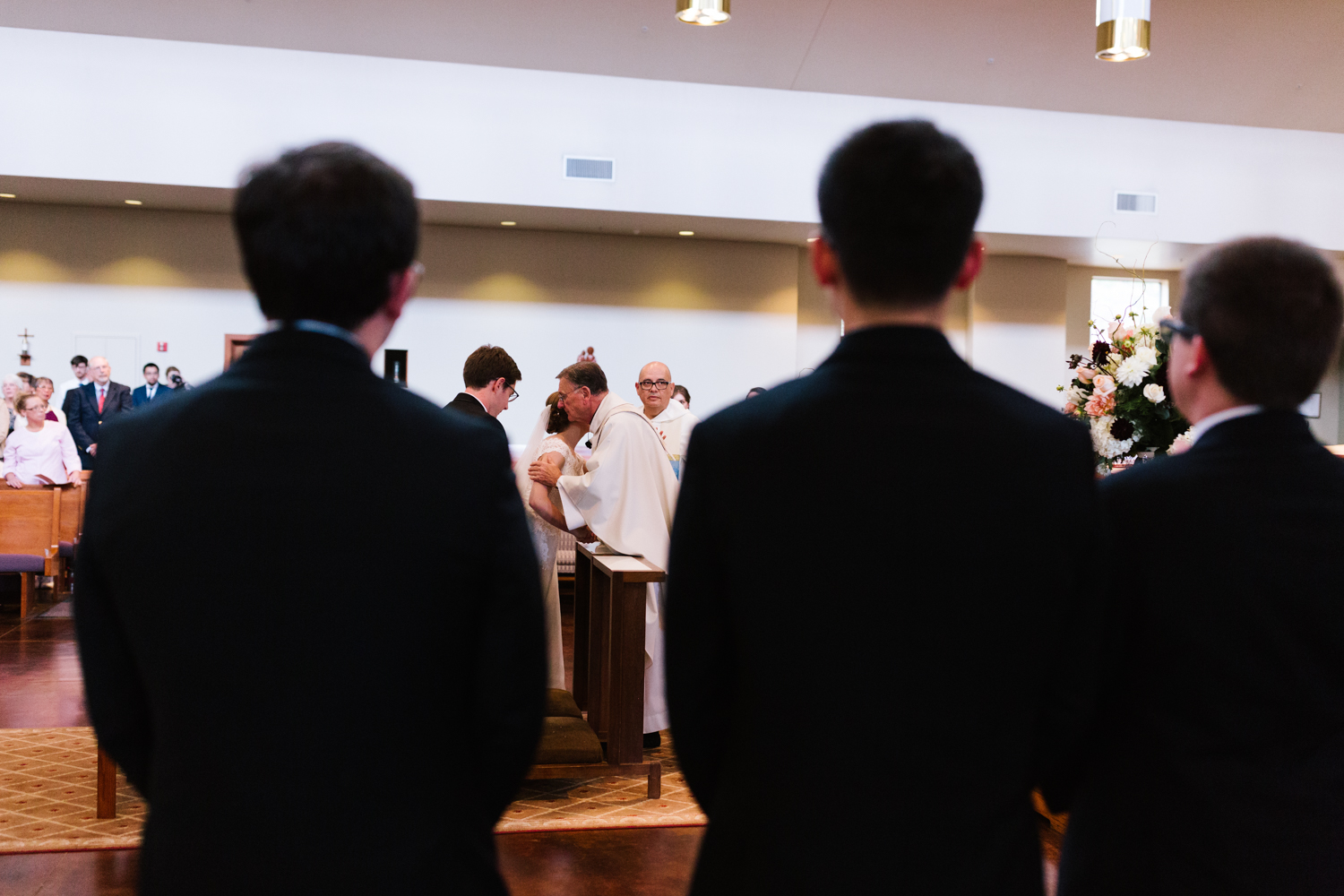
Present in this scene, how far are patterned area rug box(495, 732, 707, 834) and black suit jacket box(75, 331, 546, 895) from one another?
2582 millimetres

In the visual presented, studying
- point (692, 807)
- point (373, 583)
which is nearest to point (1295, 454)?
point (373, 583)

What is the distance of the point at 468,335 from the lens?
1182 cm

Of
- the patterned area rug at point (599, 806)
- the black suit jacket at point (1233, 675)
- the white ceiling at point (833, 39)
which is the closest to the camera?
the black suit jacket at point (1233, 675)

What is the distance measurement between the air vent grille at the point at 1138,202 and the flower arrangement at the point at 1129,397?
8.58 m

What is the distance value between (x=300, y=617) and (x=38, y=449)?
8616mm

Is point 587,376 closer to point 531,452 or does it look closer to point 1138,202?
point 531,452

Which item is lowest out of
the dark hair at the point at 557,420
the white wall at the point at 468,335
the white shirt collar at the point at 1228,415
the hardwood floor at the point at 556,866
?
Result: the hardwood floor at the point at 556,866

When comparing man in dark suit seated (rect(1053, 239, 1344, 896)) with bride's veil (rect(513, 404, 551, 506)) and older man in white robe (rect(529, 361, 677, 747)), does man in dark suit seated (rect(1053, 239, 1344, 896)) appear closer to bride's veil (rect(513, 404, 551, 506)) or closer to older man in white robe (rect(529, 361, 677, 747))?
older man in white robe (rect(529, 361, 677, 747))

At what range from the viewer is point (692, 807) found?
4.04 meters

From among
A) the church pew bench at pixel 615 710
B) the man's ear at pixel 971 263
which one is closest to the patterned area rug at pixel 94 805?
the church pew bench at pixel 615 710

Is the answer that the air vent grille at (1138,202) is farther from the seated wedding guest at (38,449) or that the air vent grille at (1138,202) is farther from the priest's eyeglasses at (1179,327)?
the priest's eyeglasses at (1179,327)

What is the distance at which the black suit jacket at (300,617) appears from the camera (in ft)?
3.63

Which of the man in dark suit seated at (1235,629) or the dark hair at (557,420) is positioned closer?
the man in dark suit seated at (1235,629)

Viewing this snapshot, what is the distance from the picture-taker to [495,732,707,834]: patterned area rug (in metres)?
3.81
